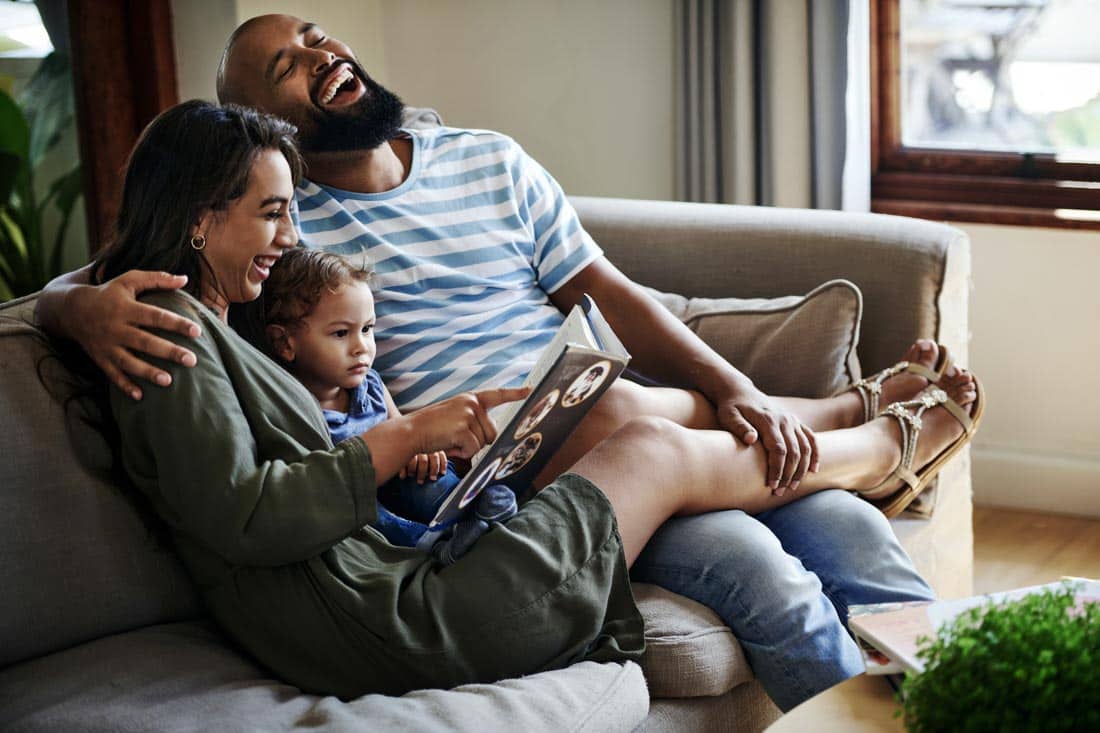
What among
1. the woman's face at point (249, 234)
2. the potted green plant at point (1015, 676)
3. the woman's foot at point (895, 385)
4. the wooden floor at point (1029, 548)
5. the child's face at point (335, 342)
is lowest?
the wooden floor at point (1029, 548)

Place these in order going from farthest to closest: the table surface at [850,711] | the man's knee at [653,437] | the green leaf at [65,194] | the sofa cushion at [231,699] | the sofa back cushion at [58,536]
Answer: the green leaf at [65,194]
the man's knee at [653,437]
the sofa back cushion at [58,536]
the sofa cushion at [231,699]
the table surface at [850,711]

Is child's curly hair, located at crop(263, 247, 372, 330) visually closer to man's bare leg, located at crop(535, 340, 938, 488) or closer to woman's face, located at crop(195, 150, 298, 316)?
woman's face, located at crop(195, 150, 298, 316)

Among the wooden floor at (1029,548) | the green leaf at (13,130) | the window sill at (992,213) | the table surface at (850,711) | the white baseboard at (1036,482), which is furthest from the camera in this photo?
the green leaf at (13,130)

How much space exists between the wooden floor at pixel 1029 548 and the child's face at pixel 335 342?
157 cm

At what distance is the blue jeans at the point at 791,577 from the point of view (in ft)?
5.26

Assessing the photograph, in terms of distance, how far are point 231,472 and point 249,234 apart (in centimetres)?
32

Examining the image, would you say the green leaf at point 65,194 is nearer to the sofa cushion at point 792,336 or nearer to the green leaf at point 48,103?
the green leaf at point 48,103

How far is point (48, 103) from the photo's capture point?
3.31 m

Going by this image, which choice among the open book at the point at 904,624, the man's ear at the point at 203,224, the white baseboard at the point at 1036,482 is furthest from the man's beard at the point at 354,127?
the white baseboard at the point at 1036,482

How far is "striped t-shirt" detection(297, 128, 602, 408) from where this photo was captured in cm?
202

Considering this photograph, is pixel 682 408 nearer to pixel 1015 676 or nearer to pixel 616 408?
pixel 616 408

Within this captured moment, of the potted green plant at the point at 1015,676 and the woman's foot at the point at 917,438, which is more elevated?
the potted green plant at the point at 1015,676

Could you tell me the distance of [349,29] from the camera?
3490 millimetres

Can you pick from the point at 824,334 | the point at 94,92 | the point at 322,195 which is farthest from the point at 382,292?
the point at 94,92
